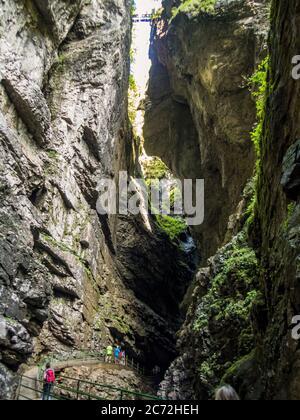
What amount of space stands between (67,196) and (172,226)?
61.8ft

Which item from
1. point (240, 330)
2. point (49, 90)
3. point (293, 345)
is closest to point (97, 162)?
point (49, 90)

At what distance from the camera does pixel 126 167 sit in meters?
31.1

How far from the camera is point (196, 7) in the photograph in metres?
24.9

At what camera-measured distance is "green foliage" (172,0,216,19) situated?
79.1 ft

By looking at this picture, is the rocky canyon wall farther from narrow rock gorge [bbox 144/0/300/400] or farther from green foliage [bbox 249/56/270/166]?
green foliage [bbox 249/56/270/166]

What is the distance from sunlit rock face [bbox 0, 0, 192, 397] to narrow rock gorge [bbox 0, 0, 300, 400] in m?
0.08

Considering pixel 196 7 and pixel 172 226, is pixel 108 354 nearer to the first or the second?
pixel 172 226

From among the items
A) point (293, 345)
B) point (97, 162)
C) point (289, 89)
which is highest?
point (97, 162)

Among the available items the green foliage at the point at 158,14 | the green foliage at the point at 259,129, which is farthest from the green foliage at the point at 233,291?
the green foliage at the point at 158,14

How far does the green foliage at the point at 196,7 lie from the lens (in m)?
24.1
